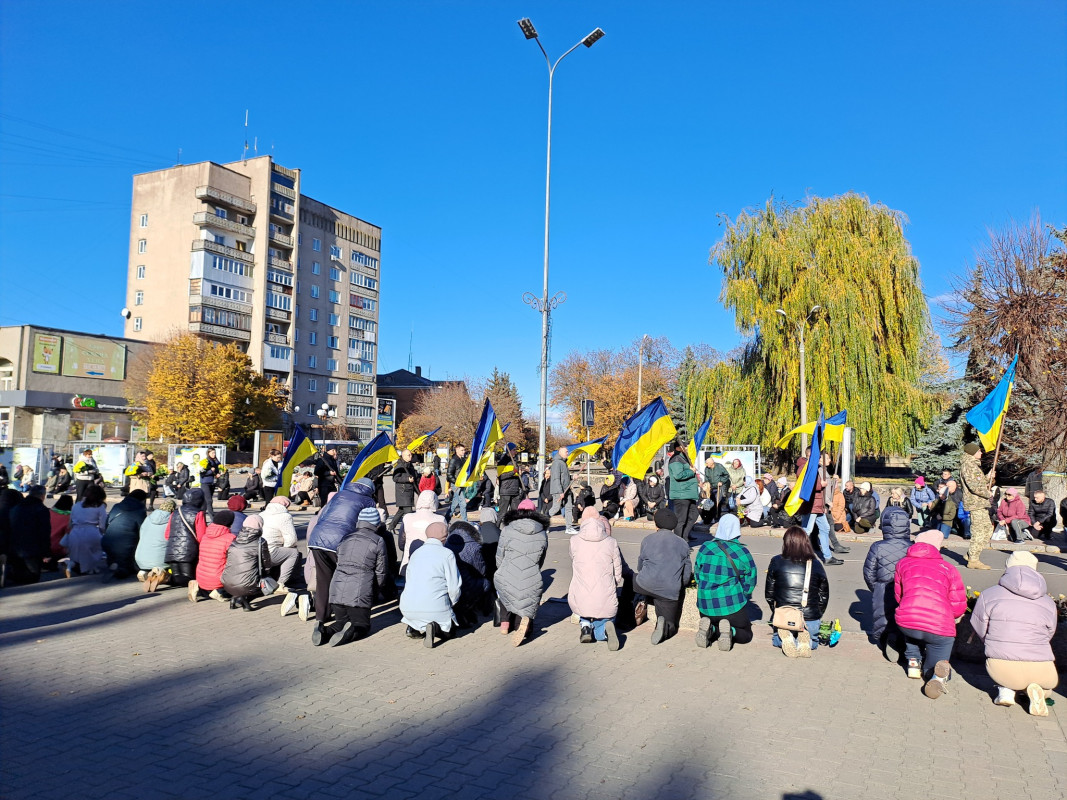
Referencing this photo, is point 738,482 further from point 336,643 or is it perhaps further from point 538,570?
point 336,643

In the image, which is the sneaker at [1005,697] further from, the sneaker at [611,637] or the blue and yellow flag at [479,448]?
the blue and yellow flag at [479,448]

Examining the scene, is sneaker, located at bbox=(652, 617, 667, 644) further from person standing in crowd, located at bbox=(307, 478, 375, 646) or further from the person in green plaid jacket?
person standing in crowd, located at bbox=(307, 478, 375, 646)

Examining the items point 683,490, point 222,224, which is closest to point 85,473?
point 683,490

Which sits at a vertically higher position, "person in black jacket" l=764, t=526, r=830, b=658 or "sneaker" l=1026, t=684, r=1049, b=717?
"person in black jacket" l=764, t=526, r=830, b=658

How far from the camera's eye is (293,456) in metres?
13.3

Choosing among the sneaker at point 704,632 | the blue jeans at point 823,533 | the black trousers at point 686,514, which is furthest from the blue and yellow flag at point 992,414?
the sneaker at point 704,632

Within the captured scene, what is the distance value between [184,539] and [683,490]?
9702mm

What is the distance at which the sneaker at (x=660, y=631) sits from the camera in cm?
827

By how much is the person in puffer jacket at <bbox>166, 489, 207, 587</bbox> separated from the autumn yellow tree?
144 feet

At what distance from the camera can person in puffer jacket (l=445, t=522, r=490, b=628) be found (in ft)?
29.1

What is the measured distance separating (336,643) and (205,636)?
1574 millimetres

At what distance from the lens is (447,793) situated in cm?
459

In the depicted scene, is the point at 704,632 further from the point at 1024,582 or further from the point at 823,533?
the point at 823,533

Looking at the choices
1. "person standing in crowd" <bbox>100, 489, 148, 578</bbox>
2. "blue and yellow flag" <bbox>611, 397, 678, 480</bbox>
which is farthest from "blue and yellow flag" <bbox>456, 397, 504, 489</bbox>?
"person standing in crowd" <bbox>100, 489, 148, 578</bbox>
